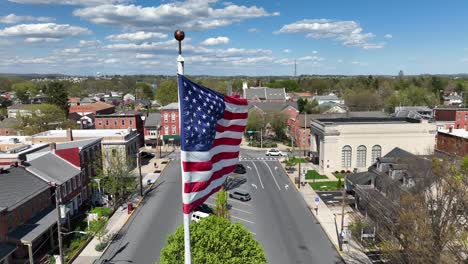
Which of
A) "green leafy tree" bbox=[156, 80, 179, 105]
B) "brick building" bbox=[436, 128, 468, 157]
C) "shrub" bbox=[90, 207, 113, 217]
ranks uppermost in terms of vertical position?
"green leafy tree" bbox=[156, 80, 179, 105]

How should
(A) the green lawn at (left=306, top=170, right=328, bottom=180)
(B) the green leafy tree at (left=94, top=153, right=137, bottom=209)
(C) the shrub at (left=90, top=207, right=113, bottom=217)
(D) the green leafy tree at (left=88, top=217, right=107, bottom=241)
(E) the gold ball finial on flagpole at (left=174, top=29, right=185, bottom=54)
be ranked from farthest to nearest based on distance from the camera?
→ 1. (A) the green lawn at (left=306, top=170, right=328, bottom=180)
2. (B) the green leafy tree at (left=94, top=153, right=137, bottom=209)
3. (C) the shrub at (left=90, top=207, right=113, bottom=217)
4. (D) the green leafy tree at (left=88, top=217, right=107, bottom=241)
5. (E) the gold ball finial on flagpole at (left=174, top=29, right=185, bottom=54)

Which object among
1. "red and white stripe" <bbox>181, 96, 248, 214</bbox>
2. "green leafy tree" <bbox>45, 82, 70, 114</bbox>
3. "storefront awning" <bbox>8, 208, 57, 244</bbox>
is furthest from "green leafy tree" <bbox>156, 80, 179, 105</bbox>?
"red and white stripe" <bbox>181, 96, 248, 214</bbox>

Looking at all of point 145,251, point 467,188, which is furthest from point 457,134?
point 145,251

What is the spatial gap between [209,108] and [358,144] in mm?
54429

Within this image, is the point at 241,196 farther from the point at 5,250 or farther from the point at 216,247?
the point at 216,247

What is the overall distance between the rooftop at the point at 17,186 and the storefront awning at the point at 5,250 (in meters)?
3.05


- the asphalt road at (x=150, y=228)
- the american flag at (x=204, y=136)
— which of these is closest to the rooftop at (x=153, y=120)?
the asphalt road at (x=150, y=228)

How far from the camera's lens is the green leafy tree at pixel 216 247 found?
18.3 metres

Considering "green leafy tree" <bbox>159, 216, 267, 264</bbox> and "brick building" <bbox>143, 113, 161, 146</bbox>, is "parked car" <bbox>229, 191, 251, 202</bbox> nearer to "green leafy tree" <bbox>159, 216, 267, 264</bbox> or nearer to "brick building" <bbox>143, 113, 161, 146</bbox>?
"green leafy tree" <bbox>159, 216, 267, 264</bbox>

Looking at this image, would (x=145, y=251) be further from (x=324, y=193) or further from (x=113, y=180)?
(x=324, y=193)

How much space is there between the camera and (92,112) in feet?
362

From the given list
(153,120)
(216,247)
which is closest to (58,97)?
(153,120)

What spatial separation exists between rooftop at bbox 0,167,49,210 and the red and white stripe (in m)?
24.6

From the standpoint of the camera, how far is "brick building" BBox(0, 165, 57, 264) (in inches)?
1137
